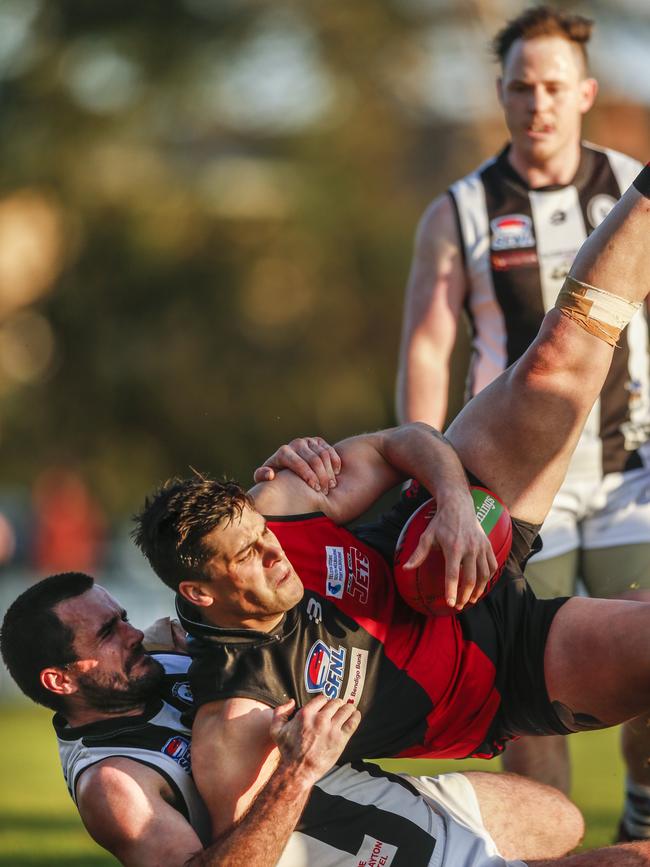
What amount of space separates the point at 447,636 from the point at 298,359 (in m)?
21.6

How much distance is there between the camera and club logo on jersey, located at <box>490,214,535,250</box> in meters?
5.30

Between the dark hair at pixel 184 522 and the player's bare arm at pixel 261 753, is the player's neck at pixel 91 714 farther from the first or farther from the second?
the dark hair at pixel 184 522

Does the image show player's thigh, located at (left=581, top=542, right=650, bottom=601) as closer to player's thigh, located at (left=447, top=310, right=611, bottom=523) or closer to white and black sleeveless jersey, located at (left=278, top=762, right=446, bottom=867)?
player's thigh, located at (left=447, top=310, right=611, bottom=523)

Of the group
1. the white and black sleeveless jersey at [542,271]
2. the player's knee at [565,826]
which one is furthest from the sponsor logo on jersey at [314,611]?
the white and black sleeveless jersey at [542,271]

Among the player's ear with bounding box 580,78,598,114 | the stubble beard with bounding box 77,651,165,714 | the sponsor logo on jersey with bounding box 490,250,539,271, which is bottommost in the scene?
the stubble beard with bounding box 77,651,165,714

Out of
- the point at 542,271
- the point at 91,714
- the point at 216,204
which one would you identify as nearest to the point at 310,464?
the point at 91,714

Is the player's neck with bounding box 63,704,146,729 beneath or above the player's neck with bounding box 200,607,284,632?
beneath

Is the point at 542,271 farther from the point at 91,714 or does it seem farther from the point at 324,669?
the point at 91,714

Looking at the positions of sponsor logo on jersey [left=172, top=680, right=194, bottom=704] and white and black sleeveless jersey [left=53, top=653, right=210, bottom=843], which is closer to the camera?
white and black sleeveless jersey [left=53, top=653, right=210, bottom=843]

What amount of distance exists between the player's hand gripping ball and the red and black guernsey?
5.0 inches

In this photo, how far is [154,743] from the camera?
380 centimetres

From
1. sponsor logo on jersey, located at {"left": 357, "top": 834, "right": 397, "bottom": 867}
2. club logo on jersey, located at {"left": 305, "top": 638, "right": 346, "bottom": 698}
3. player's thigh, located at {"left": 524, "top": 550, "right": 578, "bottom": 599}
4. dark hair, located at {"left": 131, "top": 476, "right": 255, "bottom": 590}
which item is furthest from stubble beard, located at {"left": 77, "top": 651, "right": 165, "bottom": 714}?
player's thigh, located at {"left": 524, "top": 550, "right": 578, "bottom": 599}

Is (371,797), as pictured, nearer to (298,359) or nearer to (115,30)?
(298,359)

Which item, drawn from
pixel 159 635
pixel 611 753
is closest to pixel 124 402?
pixel 611 753
